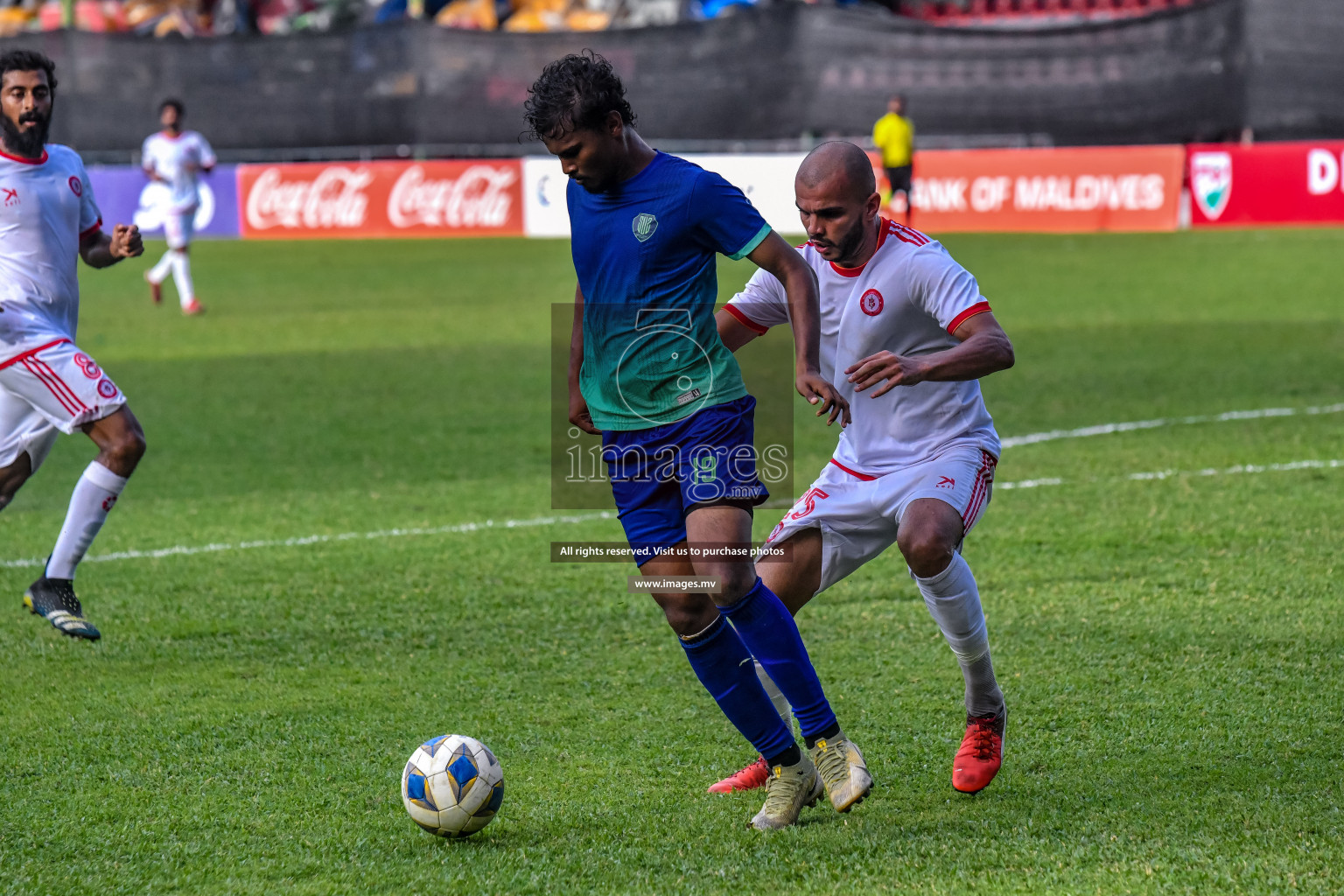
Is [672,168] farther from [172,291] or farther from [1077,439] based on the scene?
[172,291]

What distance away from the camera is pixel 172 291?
2038cm

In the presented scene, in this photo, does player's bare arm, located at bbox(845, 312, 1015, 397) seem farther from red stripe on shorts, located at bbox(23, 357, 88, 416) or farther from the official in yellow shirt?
the official in yellow shirt

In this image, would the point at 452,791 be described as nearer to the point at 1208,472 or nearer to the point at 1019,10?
the point at 1208,472

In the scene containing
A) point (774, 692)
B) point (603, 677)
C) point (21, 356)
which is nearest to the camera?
point (774, 692)

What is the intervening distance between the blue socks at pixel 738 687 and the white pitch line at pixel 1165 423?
5.50 m

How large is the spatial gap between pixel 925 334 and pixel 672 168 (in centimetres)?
88

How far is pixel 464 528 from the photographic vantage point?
294 inches

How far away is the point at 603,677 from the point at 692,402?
5.29ft

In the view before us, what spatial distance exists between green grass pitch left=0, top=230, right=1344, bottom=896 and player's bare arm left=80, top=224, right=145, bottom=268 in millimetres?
1353

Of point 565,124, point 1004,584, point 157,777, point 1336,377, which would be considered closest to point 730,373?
point 565,124

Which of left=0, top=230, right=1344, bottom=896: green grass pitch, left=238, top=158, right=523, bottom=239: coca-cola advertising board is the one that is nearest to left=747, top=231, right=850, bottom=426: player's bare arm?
left=0, top=230, right=1344, bottom=896: green grass pitch

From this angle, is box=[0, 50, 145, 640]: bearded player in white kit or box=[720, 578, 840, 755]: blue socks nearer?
box=[720, 578, 840, 755]: blue socks

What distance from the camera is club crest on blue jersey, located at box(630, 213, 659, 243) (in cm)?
377

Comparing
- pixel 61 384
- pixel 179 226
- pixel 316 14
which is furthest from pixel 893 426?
pixel 316 14
